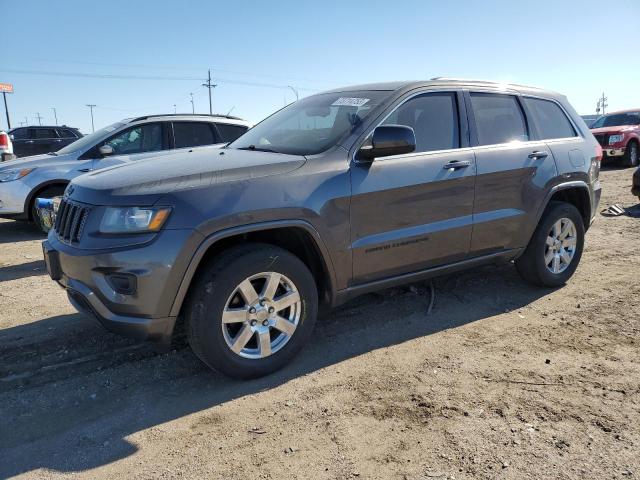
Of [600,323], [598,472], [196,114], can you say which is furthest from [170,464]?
[196,114]

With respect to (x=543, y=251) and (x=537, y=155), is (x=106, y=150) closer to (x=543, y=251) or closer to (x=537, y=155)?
(x=537, y=155)

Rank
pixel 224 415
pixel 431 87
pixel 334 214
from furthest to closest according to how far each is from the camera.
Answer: pixel 431 87, pixel 334 214, pixel 224 415

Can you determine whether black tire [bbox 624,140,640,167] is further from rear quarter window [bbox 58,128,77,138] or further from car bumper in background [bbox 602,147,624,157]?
rear quarter window [bbox 58,128,77,138]

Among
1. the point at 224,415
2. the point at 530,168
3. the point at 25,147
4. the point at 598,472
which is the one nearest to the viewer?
the point at 598,472

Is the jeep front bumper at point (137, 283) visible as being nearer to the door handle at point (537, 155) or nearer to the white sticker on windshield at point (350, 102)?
the white sticker on windshield at point (350, 102)

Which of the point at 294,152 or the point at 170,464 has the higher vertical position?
the point at 294,152

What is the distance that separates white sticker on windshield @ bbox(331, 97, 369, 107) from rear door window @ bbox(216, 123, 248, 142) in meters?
4.35

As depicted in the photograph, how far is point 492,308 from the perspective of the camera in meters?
4.50

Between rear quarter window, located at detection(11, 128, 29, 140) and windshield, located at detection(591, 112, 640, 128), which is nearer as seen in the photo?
windshield, located at detection(591, 112, 640, 128)

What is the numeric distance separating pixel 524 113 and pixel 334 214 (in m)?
2.40

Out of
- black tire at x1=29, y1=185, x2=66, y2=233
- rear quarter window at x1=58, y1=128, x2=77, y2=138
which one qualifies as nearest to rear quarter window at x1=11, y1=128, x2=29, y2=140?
rear quarter window at x1=58, y1=128, x2=77, y2=138

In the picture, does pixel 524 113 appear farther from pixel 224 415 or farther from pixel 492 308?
pixel 224 415

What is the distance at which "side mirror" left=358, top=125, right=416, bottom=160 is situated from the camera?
3.41 m

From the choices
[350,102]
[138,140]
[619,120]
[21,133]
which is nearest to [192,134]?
[138,140]
